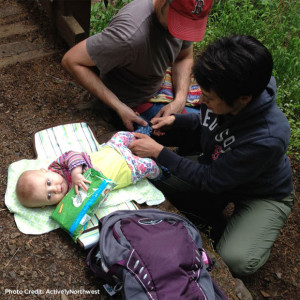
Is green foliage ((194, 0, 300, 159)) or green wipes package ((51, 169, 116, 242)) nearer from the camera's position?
green wipes package ((51, 169, 116, 242))

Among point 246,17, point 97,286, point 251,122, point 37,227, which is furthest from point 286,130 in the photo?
point 246,17

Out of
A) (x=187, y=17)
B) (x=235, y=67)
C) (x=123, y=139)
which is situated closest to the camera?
(x=235, y=67)

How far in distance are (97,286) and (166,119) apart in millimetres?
1357

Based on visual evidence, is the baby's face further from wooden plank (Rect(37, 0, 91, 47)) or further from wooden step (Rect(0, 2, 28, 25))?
wooden step (Rect(0, 2, 28, 25))

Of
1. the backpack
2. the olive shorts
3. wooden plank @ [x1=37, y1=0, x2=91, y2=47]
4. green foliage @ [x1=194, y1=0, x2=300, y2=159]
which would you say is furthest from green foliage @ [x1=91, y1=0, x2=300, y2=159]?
the backpack

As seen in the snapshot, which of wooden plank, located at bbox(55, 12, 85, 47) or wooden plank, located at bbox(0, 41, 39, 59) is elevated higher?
wooden plank, located at bbox(55, 12, 85, 47)

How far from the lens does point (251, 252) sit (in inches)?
106

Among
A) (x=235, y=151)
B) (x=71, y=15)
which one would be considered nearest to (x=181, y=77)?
(x=235, y=151)

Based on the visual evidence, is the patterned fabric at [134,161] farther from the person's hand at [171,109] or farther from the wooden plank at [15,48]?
the wooden plank at [15,48]

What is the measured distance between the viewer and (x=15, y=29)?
13.4ft

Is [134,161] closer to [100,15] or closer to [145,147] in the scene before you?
[145,147]

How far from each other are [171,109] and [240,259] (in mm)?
1357

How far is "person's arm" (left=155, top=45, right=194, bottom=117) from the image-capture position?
3.22m

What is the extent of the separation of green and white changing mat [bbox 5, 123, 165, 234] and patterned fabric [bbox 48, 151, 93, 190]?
18 cm
